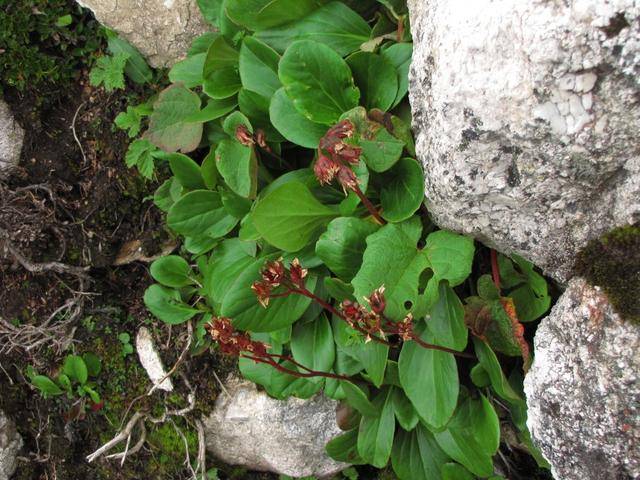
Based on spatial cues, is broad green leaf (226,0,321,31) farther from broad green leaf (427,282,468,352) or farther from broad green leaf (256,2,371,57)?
broad green leaf (427,282,468,352)

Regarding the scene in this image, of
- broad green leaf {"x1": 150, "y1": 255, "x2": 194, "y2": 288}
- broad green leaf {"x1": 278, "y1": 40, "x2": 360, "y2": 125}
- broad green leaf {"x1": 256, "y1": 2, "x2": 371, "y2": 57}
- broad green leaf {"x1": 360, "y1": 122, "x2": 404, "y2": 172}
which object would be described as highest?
broad green leaf {"x1": 256, "y1": 2, "x2": 371, "y2": 57}

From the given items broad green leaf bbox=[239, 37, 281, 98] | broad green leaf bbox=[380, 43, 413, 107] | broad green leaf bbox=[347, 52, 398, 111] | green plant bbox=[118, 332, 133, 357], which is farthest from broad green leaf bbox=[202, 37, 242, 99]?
green plant bbox=[118, 332, 133, 357]

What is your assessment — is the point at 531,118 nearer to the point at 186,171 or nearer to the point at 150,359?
the point at 186,171

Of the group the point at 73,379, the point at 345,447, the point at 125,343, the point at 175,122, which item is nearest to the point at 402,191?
the point at 175,122

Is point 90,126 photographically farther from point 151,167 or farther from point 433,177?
point 433,177

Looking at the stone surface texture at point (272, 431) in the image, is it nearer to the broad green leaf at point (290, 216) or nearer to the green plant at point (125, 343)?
the green plant at point (125, 343)

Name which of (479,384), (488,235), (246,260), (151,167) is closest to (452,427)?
(479,384)
